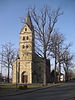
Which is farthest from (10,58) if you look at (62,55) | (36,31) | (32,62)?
(36,31)

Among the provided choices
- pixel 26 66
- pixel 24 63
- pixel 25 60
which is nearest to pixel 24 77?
pixel 26 66

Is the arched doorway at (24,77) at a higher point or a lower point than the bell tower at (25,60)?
lower

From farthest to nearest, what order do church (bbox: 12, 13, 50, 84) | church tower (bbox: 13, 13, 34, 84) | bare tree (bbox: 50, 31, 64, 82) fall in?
church tower (bbox: 13, 13, 34, 84) < church (bbox: 12, 13, 50, 84) < bare tree (bbox: 50, 31, 64, 82)

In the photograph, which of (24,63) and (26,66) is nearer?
(26,66)

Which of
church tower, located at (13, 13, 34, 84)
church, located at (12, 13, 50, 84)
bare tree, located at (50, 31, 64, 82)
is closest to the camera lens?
bare tree, located at (50, 31, 64, 82)

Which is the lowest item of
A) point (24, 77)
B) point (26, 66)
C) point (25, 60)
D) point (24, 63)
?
point (24, 77)

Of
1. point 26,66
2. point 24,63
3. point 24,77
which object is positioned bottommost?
point 24,77

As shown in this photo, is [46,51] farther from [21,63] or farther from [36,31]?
[21,63]

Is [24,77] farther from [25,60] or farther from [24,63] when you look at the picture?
[25,60]

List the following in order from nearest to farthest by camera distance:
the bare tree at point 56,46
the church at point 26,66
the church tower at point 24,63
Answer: the bare tree at point 56,46
the church at point 26,66
the church tower at point 24,63

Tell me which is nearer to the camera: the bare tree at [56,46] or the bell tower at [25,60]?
the bare tree at [56,46]

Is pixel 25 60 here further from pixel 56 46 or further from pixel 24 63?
pixel 56 46

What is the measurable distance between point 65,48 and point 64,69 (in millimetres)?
20301

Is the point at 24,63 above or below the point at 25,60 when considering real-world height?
below
